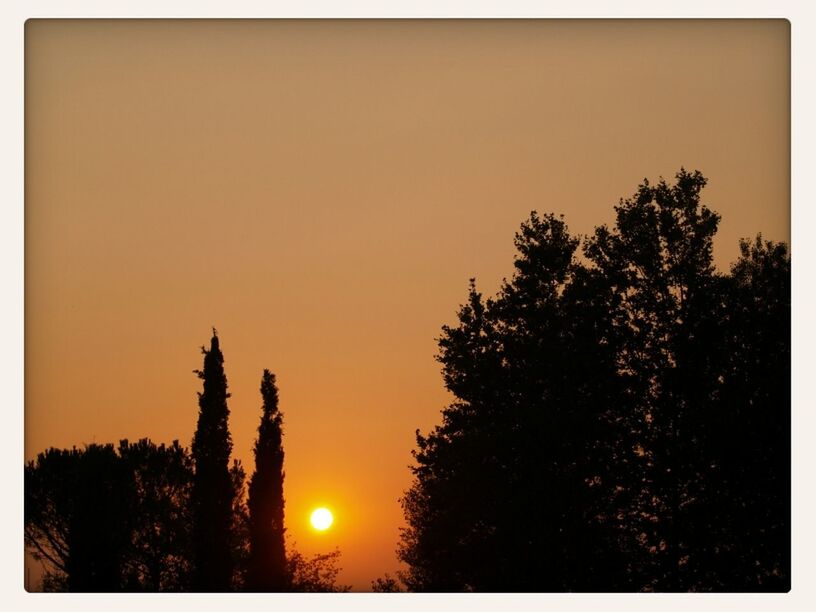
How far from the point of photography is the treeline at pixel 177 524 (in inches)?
654

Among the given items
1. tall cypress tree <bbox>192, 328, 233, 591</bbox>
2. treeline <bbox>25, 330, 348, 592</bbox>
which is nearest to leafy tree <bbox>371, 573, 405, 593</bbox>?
treeline <bbox>25, 330, 348, 592</bbox>

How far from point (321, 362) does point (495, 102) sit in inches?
150

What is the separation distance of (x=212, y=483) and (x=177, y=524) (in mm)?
954

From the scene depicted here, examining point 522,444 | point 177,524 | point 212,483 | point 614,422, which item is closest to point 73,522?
point 212,483

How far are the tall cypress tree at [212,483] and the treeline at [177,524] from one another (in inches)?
0.7

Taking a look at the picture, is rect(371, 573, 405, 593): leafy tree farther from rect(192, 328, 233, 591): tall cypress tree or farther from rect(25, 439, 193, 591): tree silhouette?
rect(25, 439, 193, 591): tree silhouette

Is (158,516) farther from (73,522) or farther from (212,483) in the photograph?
(73,522)

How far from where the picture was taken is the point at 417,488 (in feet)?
64.8

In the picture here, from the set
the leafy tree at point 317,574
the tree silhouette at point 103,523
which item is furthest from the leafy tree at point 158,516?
the leafy tree at point 317,574

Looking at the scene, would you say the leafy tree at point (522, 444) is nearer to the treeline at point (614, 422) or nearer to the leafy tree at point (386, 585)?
the treeline at point (614, 422)

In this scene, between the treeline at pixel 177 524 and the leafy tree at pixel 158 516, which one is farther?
the leafy tree at pixel 158 516

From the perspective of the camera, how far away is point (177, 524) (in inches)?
783

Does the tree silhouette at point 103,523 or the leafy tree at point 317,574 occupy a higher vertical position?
the tree silhouette at point 103,523

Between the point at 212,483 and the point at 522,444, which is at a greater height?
the point at 522,444
